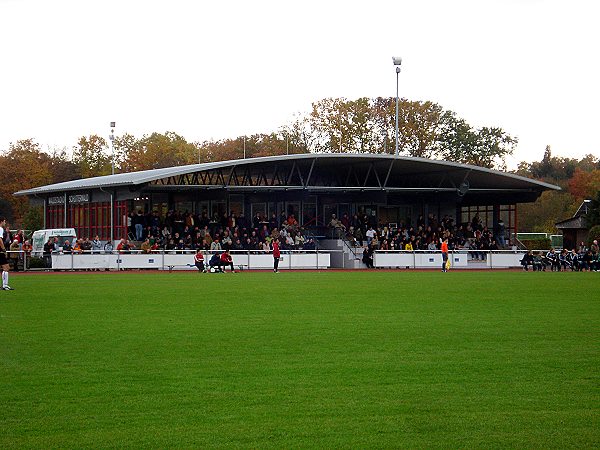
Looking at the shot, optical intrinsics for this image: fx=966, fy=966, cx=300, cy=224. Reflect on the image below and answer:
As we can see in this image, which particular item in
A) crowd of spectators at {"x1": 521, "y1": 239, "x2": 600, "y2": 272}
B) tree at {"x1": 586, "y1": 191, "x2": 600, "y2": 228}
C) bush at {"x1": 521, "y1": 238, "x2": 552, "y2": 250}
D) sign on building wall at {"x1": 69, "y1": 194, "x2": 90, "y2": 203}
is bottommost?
crowd of spectators at {"x1": 521, "y1": 239, "x2": 600, "y2": 272}

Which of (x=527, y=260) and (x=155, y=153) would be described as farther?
(x=155, y=153)

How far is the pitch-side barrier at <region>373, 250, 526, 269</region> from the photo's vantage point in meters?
49.6

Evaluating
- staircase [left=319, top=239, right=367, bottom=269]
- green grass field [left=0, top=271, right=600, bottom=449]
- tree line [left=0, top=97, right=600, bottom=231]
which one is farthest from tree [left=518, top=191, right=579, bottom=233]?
green grass field [left=0, top=271, right=600, bottom=449]

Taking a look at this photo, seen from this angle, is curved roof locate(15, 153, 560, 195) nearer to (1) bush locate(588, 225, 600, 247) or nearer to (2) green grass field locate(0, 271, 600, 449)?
(1) bush locate(588, 225, 600, 247)

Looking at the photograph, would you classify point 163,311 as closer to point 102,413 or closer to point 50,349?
point 50,349

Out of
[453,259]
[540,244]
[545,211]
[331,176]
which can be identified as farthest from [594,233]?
[545,211]

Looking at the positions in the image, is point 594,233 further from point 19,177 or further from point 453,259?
point 19,177

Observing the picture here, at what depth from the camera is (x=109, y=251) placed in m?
A: 43.9

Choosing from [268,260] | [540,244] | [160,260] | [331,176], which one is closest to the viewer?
[160,260]

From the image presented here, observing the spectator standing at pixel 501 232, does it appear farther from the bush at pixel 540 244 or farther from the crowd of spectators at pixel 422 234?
the bush at pixel 540 244

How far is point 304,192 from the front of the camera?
5569 cm

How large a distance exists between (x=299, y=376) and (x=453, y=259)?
1610 inches

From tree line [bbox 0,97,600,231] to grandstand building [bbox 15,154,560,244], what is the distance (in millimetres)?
14415

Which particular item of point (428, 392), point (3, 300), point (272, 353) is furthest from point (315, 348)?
point (3, 300)
